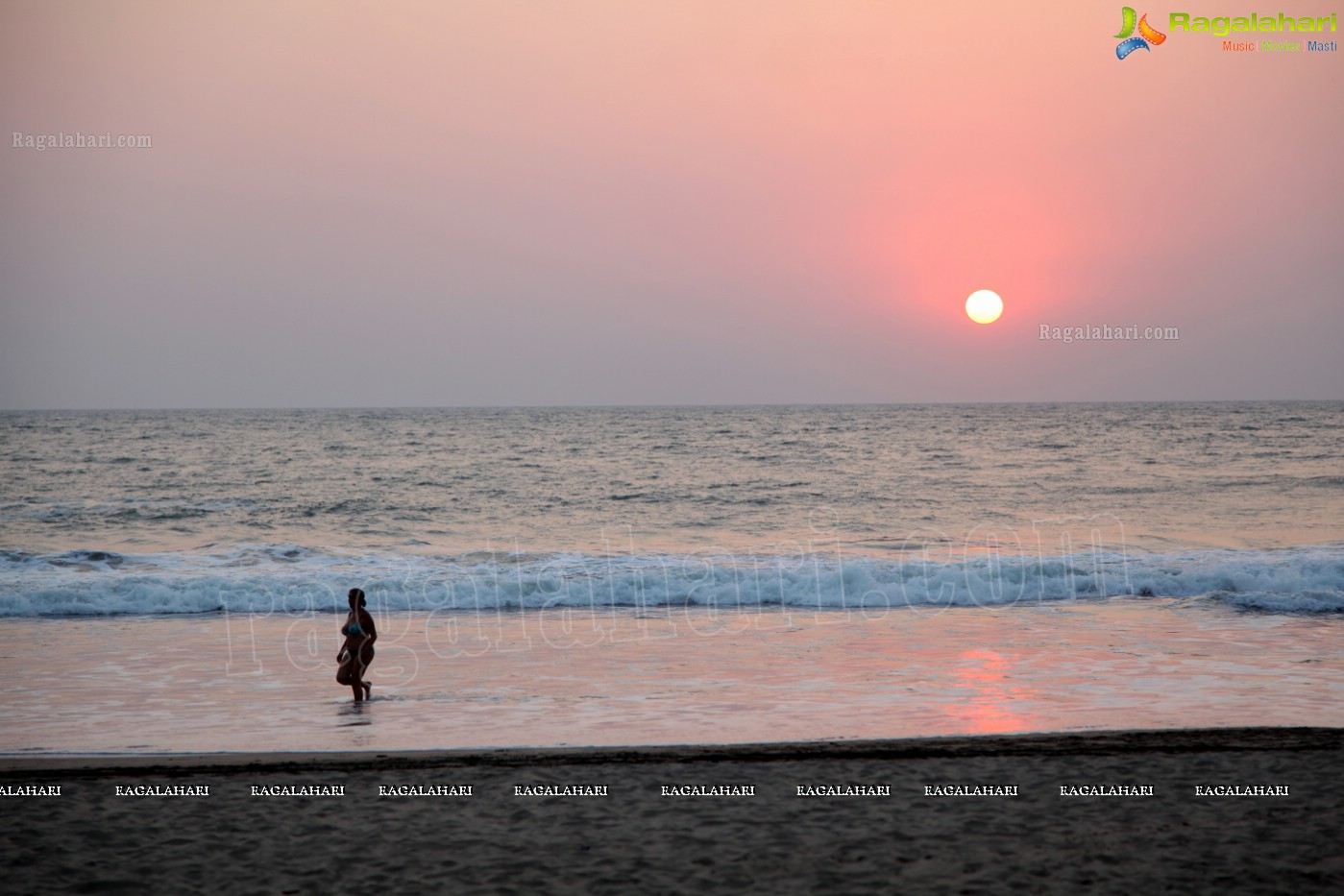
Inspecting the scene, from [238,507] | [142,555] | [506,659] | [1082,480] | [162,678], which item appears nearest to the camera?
[162,678]

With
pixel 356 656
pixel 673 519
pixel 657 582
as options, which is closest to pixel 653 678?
pixel 356 656

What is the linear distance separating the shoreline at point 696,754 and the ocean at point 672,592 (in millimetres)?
715

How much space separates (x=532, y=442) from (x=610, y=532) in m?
36.2

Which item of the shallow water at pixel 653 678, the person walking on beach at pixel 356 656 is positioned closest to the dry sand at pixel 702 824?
the shallow water at pixel 653 678

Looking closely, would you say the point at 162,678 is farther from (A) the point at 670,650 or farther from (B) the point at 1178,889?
(B) the point at 1178,889

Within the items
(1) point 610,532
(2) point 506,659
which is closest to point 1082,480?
(1) point 610,532

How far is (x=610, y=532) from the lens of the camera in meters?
35.3

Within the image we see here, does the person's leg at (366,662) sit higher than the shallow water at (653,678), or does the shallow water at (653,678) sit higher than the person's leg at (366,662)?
the person's leg at (366,662)

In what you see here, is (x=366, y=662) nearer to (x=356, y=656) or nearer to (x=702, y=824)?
(x=356, y=656)

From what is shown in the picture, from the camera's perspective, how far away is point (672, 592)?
24.1 meters

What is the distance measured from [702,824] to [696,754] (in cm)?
203

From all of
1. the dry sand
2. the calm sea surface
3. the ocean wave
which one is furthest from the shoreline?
the calm sea surface

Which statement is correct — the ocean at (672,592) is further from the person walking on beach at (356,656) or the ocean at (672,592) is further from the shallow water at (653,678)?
the person walking on beach at (356,656)

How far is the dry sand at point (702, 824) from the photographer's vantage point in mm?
6277
